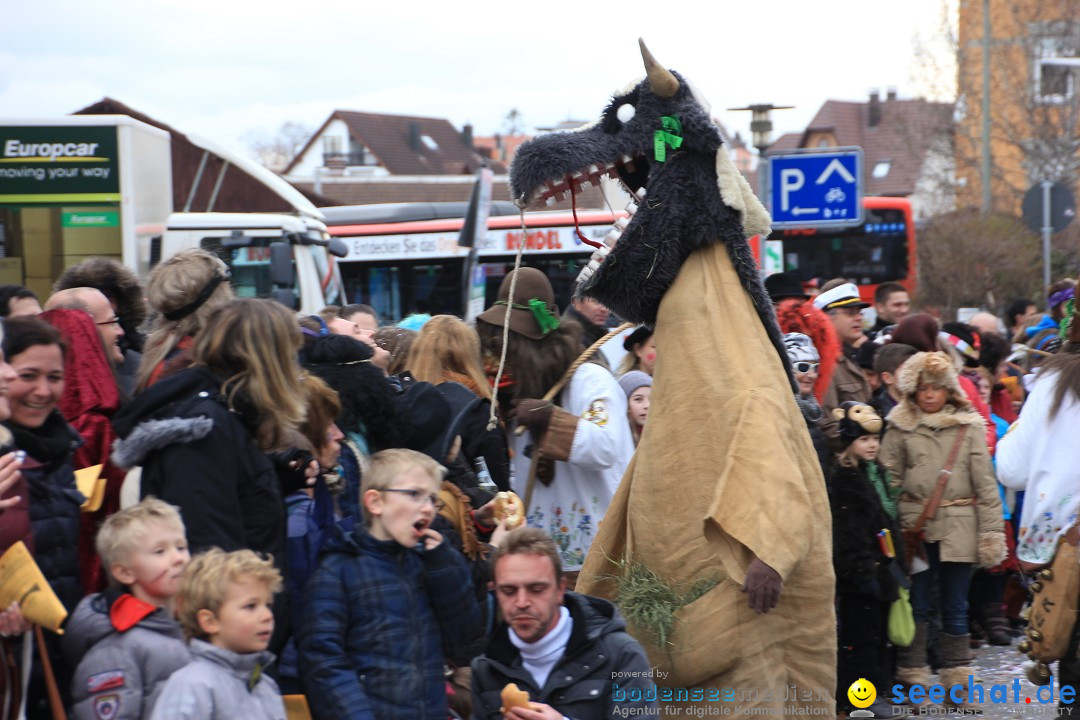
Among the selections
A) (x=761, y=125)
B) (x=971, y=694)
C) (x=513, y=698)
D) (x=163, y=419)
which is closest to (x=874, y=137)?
(x=761, y=125)

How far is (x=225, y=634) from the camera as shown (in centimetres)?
334

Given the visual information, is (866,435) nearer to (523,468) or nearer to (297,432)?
(523,468)

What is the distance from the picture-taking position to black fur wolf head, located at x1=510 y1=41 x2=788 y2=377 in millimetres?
4148

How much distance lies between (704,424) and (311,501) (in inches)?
49.5

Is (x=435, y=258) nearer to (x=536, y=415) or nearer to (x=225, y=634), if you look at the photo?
(x=536, y=415)

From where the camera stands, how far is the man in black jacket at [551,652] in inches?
142

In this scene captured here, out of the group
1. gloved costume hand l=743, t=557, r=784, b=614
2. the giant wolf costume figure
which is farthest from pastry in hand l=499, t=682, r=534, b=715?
gloved costume hand l=743, t=557, r=784, b=614

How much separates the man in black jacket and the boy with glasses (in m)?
0.15

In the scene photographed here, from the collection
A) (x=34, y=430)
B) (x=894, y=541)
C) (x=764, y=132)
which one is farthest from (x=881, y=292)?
(x=34, y=430)

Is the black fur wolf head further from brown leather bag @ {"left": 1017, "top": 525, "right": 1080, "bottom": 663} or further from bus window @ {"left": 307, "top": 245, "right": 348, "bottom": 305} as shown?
bus window @ {"left": 307, "top": 245, "right": 348, "bottom": 305}

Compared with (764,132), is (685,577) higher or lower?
lower

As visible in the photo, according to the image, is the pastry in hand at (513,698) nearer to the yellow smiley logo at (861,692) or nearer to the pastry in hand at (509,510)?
the pastry in hand at (509,510)

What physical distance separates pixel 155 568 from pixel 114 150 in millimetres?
8215

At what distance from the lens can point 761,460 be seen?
3791 millimetres
